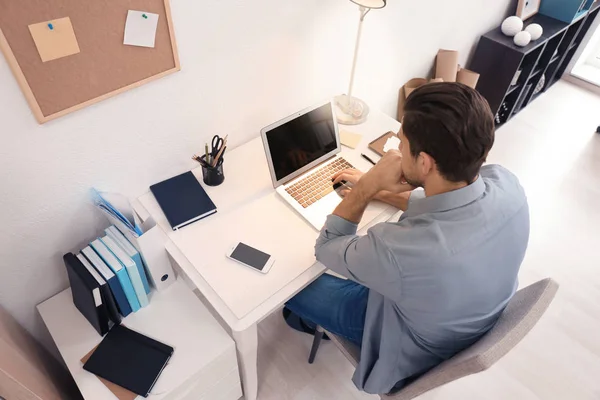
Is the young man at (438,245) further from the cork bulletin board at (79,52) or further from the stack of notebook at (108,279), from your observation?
the cork bulletin board at (79,52)

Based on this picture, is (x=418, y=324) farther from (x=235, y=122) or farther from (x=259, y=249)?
(x=235, y=122)

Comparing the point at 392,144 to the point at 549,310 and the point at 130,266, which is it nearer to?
the point at 130,266

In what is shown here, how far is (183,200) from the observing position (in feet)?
4.68

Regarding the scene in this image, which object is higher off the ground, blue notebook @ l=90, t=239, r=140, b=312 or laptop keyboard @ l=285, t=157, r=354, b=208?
laptop keyboard @ l=285, t=157, r=354, b=208

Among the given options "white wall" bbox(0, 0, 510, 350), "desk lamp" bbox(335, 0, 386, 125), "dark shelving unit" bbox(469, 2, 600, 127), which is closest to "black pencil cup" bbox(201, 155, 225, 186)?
"white wall" bbox(0, 0, 510, 350)

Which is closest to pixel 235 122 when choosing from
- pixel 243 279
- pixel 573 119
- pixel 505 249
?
pixel 243 279

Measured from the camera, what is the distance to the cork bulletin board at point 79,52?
972mm

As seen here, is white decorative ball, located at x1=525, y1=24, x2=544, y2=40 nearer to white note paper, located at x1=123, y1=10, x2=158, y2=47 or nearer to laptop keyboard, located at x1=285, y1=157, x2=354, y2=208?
laptop keyboard, located at x1=285, y1=157, x2=354, y2=208

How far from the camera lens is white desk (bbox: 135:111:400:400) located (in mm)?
1199

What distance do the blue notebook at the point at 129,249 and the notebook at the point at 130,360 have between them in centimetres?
16

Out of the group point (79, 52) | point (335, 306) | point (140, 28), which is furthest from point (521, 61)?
point (79, 52)

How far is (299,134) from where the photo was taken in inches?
57.5

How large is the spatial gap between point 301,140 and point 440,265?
70cm

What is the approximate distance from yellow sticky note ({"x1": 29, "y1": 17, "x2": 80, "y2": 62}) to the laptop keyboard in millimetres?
771
